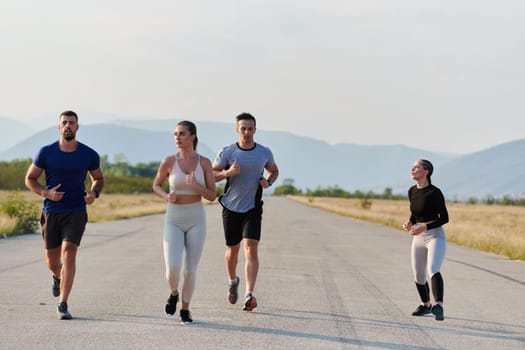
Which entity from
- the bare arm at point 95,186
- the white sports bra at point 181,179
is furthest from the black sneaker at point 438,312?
the bare arm at point 95,186

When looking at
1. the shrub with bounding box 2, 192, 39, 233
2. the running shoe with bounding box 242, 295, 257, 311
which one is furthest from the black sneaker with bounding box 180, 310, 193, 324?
the shrub with bounding box 2, 192, 39, 233

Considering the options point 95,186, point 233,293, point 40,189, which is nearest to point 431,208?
point 233,293

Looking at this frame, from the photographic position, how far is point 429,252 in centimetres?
934

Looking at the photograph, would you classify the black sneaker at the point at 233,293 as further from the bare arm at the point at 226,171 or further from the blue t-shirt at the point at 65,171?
the blue t-shirt at the point at 65,171

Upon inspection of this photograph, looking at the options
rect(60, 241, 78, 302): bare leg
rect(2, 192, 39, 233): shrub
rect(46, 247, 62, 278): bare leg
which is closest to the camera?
rect(60, 241, 78, 302): bare leg

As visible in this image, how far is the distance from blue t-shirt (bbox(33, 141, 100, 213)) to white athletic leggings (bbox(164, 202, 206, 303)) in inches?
40.8

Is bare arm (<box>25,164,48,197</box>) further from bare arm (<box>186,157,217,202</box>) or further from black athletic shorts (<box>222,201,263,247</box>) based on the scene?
black athletic shorts (<box>222,201,263,247</box>)

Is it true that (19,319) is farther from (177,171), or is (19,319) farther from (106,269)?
(106,269)

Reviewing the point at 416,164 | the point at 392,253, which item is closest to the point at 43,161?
the point at 416,164

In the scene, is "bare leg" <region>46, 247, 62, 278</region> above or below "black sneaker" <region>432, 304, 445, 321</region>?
above

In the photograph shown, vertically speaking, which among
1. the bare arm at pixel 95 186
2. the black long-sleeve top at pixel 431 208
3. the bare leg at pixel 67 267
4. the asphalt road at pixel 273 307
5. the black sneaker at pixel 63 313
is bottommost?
the asphalt road at pixel 273 307

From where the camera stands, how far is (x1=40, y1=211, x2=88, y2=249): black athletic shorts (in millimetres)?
8570

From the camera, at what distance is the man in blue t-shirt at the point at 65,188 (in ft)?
28.0

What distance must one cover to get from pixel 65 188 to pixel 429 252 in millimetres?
3971
